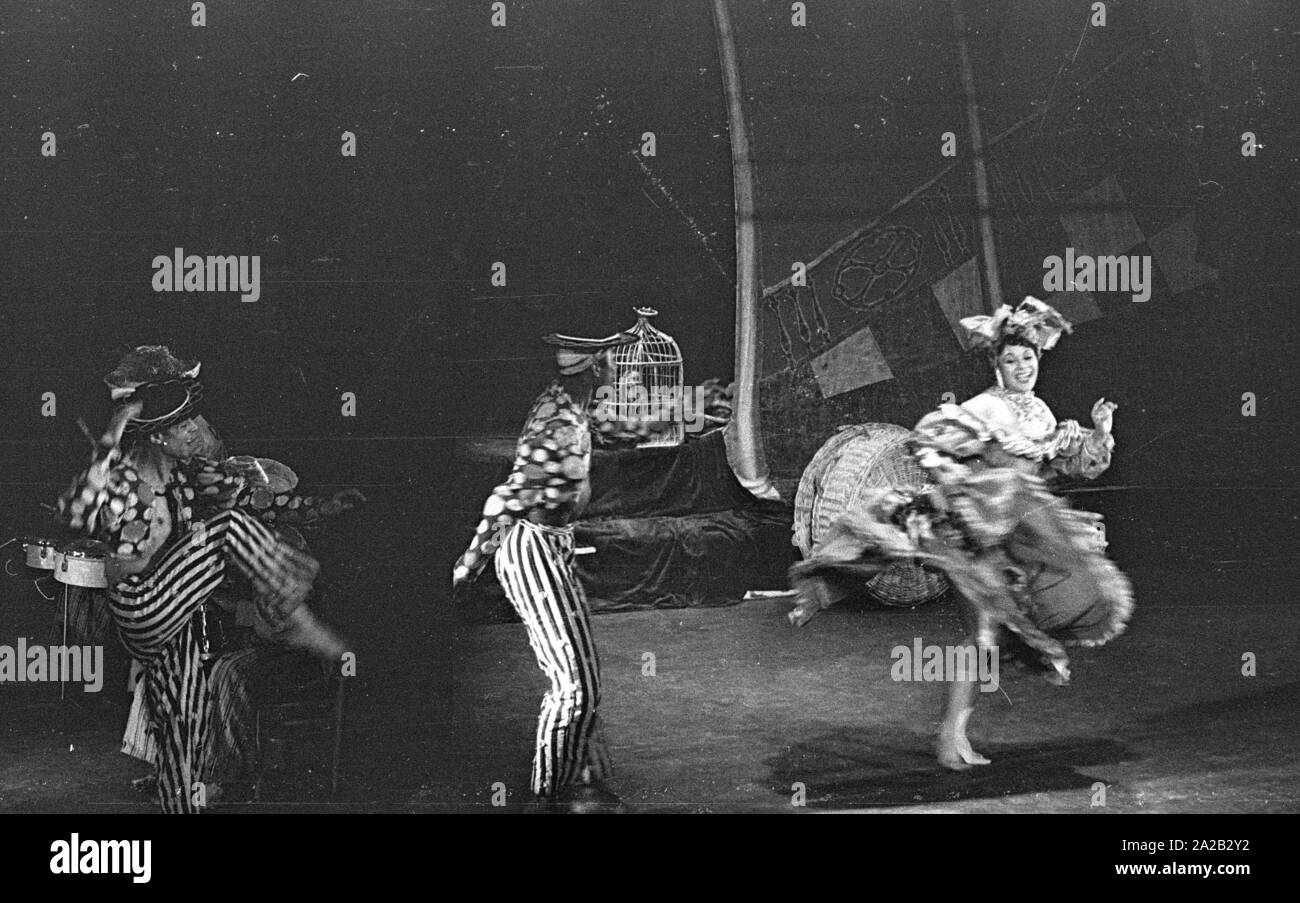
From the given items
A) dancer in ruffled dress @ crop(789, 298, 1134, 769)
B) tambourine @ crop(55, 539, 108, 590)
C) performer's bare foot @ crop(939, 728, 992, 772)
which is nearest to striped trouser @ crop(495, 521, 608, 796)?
dancer in ruffled dress @ crop(789, 298, 1134, 769)

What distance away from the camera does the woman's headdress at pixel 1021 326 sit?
18.6 feet

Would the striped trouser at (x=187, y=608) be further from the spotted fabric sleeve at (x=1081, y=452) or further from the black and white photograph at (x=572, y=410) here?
the spotted fabric sleeve at (x=1081, y=452)

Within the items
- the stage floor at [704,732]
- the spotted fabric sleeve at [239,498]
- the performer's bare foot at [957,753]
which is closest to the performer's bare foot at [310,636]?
the stage floor at [704,732]

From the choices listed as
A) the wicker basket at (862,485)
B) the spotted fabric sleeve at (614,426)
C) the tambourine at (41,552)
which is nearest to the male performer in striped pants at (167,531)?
the tambourine at (41,552)

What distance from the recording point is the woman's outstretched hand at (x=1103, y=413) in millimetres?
5691

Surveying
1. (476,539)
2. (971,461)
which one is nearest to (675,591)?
(476,539)

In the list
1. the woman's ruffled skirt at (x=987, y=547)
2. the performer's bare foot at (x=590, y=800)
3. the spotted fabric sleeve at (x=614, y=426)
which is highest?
the spotted fabric sleeve at (x=614, y=426)

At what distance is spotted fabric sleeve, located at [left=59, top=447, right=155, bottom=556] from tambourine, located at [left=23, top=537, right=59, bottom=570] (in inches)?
3.9

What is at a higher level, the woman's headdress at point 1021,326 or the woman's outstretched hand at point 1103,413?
the woman's headdress at point 1021,326

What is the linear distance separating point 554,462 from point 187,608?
4.36 ft

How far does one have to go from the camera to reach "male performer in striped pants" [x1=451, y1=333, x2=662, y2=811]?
564 cm

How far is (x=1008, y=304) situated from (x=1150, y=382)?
1.83ft

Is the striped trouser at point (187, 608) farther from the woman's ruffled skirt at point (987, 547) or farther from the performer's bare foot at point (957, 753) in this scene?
the performer's bare foot at point (957, 753)

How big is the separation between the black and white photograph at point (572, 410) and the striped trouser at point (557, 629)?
0.04 feet
